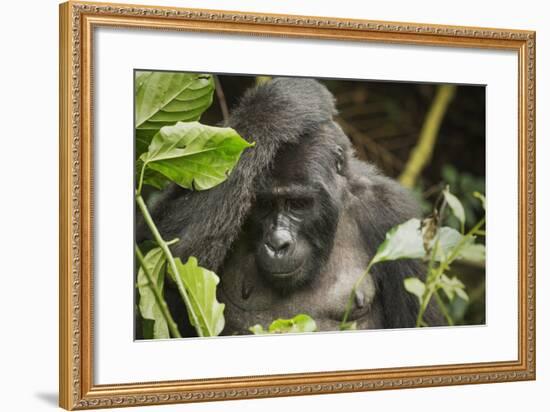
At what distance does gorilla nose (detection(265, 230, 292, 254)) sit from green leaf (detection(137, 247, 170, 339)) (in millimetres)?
379

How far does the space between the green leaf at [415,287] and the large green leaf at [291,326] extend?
1.33 ft

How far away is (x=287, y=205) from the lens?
350cm

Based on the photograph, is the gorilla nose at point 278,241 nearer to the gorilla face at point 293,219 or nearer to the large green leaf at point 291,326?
the gorilla face at point 293,219

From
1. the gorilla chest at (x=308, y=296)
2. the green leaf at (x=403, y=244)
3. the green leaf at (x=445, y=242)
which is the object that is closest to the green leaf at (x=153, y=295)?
the gorilla chest at (x=308, y=296)

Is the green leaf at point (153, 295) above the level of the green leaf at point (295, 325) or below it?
above

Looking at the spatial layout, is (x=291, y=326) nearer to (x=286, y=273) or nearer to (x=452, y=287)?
(x=286, y=273)

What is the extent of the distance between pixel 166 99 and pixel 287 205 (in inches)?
22.3

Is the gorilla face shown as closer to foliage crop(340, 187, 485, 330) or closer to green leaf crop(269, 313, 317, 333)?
green leaf crop(269, 313, 317, 333)

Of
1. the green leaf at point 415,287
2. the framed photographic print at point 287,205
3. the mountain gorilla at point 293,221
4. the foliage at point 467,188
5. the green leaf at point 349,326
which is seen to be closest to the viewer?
the framed photographic print at point 287,205

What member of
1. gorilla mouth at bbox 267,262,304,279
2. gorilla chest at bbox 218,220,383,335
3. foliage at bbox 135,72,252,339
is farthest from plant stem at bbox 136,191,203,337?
gorilla mouth at bbox 267,262,304,279

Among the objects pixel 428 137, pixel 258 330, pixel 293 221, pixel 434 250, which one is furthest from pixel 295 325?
pixel 428 137

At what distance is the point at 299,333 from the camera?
3486 mm

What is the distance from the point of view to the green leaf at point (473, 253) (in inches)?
149

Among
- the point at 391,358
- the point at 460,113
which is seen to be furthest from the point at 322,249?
the point at 460,113
